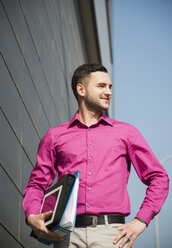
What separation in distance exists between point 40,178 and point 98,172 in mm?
408

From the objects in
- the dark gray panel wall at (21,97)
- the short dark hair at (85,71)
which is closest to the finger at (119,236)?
the dark gray panel wall at (21,97)

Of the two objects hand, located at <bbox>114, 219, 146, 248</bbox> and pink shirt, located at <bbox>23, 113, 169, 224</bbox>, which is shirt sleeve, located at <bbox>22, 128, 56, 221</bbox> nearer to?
pink shirt, located at <bbox>23, 113, 169, 224</bbox>

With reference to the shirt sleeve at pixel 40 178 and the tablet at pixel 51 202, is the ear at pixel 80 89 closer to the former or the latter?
the shirt sleeve at pixel 40 178

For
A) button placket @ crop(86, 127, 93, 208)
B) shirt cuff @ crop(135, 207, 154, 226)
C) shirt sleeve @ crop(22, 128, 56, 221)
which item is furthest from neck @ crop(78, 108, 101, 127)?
shirt cuff @ crop(135, 207, 154, 226)

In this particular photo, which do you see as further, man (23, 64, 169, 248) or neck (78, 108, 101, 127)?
neck (78, 108, 101, 127)

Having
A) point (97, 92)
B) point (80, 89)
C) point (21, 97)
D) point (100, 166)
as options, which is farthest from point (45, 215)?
point (21, 97)

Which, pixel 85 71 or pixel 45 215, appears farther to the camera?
pixel 85 71

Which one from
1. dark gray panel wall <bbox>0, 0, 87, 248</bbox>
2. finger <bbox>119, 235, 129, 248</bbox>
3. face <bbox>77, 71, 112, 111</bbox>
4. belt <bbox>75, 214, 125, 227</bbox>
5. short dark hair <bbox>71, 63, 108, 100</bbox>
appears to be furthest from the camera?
short dark hair <bbox>71, 63, 108, 100</bbox>

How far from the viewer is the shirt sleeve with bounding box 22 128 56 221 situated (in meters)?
2.44

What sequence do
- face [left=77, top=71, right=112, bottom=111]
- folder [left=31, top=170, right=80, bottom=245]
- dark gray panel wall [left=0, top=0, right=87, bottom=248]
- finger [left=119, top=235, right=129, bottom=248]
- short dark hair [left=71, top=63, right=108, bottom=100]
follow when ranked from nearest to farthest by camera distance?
folder [left=31, top=170, right=80, bottom=245] → finger [left=119, top=235, right=129, bottom=248] → face [left=77, top=71, right=112, bottom=111] → dark gray panel wall [left=0, top=0, right=87, bottom=248] → short dark hair [left=71, top=63, right=108, bottom=100]

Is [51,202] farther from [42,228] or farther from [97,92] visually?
[97,92]

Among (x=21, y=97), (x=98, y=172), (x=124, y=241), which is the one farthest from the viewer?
(x=21, y=97)

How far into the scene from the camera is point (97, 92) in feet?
9.78

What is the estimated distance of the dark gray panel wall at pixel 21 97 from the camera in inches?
121
